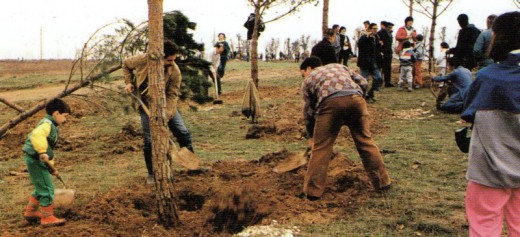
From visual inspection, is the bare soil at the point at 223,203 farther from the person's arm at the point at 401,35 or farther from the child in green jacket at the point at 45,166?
the person's arm at the point at 401,35

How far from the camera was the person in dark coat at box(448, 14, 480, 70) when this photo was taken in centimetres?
1066

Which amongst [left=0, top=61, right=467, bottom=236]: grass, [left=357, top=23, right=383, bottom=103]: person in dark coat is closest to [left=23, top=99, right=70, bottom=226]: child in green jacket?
[left=0, top=61, right=467, bottom=236]: grass

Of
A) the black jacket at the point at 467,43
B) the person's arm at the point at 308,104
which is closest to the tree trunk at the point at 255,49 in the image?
the black jacket at the point at 467,43

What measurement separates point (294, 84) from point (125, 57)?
12.7 metres

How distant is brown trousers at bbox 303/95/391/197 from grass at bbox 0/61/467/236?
43 cm

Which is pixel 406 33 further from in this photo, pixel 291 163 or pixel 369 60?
pixel 291 163

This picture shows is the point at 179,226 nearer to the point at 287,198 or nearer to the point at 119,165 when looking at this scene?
the point at 287,198

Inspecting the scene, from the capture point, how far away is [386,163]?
7.23 metres

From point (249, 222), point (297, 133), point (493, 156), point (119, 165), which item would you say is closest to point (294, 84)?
point (297, 133)

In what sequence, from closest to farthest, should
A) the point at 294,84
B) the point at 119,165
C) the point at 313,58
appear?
the point at 313,58 < the point at 119,165 < the point at 294,84

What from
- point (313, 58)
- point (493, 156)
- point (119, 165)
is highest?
point (313, 58)

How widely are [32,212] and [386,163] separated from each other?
4.36 metres

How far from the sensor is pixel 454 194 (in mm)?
5711

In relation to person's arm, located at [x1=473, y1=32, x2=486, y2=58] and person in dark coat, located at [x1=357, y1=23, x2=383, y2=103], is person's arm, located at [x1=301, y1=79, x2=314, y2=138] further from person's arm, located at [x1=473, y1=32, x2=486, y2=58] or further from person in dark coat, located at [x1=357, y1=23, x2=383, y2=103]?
person in dark coat, located at [x1=357, y1=23, x2=383, y2=103]
